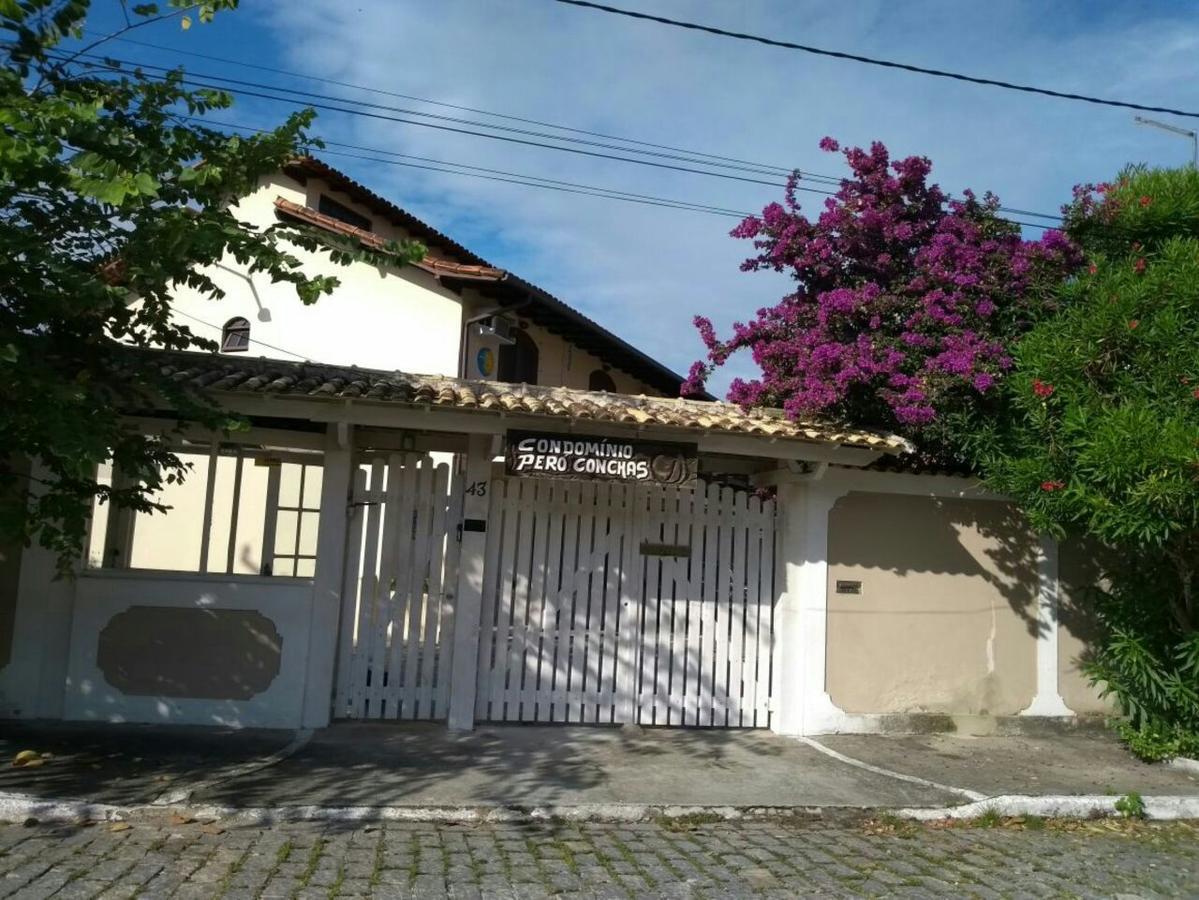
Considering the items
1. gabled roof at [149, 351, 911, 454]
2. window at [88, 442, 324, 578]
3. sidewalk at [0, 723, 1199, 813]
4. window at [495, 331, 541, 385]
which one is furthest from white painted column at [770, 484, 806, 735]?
window at [495, 331, 541, 385]

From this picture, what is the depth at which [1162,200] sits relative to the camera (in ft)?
25.5

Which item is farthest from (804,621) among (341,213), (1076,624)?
(341,213)

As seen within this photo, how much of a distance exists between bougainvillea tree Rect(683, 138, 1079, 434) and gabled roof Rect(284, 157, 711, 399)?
452 cm

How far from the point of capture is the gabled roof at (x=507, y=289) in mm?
12773

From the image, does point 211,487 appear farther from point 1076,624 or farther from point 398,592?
point 1076,624

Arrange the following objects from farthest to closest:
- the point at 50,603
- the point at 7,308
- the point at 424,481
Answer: the point at 424,481, the point at 50,603, the point at 7,308

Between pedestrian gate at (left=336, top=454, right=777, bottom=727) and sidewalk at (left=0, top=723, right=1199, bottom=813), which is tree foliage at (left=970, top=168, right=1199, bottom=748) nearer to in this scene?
sidewalk at (left=0, top=723, right=1199, bottom=813)

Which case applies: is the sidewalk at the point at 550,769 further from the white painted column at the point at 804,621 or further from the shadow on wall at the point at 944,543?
the shadow on wall at the point at 944,543

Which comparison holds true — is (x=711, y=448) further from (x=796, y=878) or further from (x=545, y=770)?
(x=796, y=878)

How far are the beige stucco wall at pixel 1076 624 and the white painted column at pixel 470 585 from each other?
18.1 feet

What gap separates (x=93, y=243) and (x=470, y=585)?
12.4 ft

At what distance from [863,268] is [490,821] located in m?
5.84

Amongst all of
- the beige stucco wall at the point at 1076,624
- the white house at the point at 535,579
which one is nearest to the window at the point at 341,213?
the white house at the point at 535,579

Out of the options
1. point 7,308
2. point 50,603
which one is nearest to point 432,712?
point 50,603
